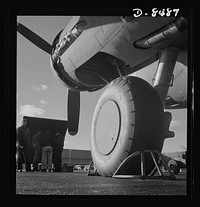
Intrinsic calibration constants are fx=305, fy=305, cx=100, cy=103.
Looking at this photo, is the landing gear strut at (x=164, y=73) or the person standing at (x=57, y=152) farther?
the landing gear strut at (x=164, y=73)

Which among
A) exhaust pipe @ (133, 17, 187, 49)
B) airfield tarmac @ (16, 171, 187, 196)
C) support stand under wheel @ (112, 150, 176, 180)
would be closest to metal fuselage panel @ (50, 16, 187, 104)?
exhaust pipe @ (133, 17, 187, 49)

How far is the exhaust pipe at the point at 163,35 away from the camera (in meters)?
2.56

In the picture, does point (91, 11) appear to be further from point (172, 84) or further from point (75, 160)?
point (75, 160)

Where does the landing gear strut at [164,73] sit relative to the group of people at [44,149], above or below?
above

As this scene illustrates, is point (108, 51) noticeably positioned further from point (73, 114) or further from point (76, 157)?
Answer: point (76, 157)

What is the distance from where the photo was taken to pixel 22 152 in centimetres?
252

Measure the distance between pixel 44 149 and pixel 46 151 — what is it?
1.0 inches

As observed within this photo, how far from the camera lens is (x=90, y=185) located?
2.52 m

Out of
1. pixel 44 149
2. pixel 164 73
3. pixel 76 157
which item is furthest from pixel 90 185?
pixel 164 73

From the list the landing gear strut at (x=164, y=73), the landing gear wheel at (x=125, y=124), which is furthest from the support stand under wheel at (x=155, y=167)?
the landing gear strut at (x=164, y=73)

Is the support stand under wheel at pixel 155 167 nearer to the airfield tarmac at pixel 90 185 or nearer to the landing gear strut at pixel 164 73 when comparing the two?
the airfield tarmac at pixel 90 185
